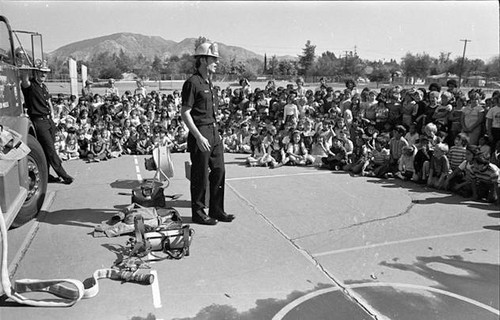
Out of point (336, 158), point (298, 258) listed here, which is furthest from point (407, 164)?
point (298, 258)

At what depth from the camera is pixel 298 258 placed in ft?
14.5

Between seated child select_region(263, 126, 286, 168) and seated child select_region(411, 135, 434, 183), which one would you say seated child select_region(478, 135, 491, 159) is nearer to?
seated child select_region(411, 135, 434, 183)

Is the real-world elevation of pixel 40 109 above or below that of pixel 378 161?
above

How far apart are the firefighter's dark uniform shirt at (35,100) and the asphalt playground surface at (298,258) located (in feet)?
4.21

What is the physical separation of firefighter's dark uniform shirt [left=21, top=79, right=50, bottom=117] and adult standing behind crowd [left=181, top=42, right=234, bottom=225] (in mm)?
3037

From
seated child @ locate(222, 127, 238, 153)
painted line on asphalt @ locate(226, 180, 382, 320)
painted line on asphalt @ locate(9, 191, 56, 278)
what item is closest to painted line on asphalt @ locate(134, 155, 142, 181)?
painted line on asphalt @ locate(9, 191, 56, 278)

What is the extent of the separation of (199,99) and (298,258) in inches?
86.1

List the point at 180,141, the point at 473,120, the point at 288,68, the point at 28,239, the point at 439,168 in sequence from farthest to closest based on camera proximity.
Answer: the point at 288,68
the point at 180,141
the point at 473,120
the point at 439,168
the point at 28,239

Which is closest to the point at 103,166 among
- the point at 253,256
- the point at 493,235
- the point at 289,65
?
the point at 253,256

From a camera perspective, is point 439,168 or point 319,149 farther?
point 319,149

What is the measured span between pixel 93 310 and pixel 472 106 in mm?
8067

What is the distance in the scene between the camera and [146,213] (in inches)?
195

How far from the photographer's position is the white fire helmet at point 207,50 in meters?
5.05

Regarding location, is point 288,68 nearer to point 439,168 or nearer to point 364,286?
point 439,168
